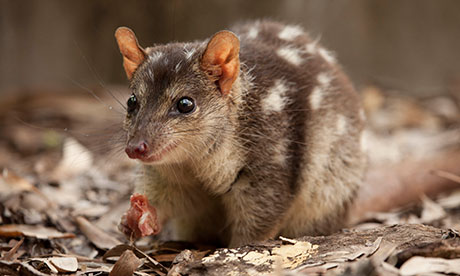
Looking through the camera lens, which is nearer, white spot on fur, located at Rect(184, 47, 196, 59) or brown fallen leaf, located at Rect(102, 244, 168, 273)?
brown fallen leaf, located at Rect(102, 244, 168, 273)

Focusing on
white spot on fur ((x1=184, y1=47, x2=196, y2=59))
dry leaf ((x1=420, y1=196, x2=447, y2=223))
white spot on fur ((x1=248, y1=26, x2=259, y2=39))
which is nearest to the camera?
white spot on fur ((x1=184, y1=47, x2=196, y2=59))

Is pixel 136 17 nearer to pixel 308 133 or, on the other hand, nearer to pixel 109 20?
pixel 109 20

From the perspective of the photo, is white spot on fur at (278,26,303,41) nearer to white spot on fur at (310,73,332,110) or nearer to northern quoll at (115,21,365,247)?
northern quoll at (115,21,365,247)

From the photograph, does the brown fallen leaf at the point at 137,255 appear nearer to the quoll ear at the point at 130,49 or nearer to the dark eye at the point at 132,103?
the dark eye at the point at 132,103

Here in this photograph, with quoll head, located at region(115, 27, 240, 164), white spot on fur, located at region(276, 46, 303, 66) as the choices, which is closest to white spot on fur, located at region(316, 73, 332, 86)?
white spot on fur, located at region(276, 46, 303, 66)

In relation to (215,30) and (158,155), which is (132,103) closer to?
(158,155)

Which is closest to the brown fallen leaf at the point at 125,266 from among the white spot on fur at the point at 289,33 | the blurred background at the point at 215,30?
the white spot on fur at the point at 289,33

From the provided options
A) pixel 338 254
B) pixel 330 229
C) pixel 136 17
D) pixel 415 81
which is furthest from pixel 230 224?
pixel 415 81
